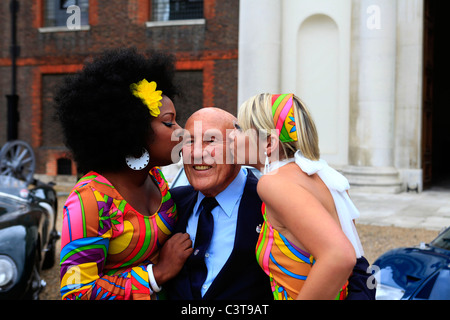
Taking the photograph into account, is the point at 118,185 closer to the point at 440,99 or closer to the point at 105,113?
the point at 105,113

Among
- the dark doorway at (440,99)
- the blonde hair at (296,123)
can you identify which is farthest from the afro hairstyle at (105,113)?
the dark doorway at (440,99)

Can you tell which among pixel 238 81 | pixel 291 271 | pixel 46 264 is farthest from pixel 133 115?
pixel 238 81

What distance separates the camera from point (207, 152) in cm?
198

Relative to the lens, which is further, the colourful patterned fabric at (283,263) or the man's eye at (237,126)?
the man's eye at (237,126)

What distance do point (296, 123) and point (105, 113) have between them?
0.79 metres

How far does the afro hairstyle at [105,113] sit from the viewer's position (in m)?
2.00

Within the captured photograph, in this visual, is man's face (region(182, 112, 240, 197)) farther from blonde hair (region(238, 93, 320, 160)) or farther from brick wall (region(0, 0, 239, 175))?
brick wall (region(0, 0, 239, 175))

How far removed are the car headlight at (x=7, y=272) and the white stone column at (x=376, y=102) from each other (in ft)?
32.9

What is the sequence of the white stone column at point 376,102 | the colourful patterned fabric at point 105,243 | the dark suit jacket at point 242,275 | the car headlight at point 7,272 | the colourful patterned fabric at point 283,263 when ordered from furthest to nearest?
the white stone column at point 376,102
the car headlight at point 7,272
the dark suit jacket at point 242,275
the colourful patterned fabric at point 105,243
the colourful patterned fabric at point 283,263

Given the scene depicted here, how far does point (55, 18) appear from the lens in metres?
17.7

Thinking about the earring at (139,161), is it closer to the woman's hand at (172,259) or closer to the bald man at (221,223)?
the bald man at (221,223)

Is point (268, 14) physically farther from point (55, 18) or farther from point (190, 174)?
point (190, 174)

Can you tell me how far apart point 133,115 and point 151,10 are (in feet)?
50.5

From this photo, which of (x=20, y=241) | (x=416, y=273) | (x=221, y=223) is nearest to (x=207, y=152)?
(x=221, y=223)
